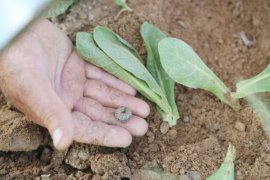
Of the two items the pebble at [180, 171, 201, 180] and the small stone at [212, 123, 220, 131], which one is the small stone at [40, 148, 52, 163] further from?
the small stone at [212, 123, 220, 131]

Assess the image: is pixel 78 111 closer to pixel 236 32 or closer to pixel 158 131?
pixel 158 131

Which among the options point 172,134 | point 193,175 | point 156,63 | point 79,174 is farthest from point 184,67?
point 79,174

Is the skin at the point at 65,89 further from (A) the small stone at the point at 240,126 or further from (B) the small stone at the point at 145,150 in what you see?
(A) the small stone at the point at 240,126

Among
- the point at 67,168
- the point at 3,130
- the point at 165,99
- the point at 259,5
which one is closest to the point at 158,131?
the point at 165,99

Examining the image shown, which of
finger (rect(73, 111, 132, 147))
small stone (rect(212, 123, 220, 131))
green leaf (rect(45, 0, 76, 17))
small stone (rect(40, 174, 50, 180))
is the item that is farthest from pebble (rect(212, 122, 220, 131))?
green leaf (rect(45, 0, 76, 17))

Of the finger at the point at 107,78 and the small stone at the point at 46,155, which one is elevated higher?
the finger at the point at 107,78

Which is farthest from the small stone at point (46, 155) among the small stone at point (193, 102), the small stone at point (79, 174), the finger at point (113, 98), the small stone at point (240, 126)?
the small stone at point (240, 126)

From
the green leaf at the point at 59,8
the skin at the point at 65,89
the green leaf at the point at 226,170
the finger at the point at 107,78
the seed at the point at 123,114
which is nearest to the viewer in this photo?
the skin at the point at 65,89
